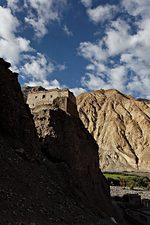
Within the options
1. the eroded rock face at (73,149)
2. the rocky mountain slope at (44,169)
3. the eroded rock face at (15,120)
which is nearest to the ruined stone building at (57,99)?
the rocky mountain slope at (44,169)

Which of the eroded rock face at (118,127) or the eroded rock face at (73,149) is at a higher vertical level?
the eroded rock face at (118,127)

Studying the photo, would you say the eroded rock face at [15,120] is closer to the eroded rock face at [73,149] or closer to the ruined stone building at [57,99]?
the eroded rock face at [73,149]

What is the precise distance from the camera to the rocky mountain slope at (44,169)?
15953 millimetres

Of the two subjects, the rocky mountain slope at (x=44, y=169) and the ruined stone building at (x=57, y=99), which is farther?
the ruined stone building at (x=57, y=99)

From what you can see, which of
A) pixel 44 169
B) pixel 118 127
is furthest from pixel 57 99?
pixel 118 127

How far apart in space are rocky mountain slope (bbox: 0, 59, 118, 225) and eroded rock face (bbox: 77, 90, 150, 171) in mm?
83488

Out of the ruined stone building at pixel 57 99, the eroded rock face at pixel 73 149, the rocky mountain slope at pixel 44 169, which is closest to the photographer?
the rocky mountain slope at pixel 44 169

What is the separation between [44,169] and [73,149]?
7148mm

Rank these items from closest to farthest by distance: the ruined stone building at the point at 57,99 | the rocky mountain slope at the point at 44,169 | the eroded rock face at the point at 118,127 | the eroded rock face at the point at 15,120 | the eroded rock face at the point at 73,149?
the rocky mountain slope at the point at 44,169, the eroded rock face at the point at 15,120, the eroded rock face at the point at 73,149, the ruined stone building at the point at 57,99, the eroded rock face at the point at 118,127

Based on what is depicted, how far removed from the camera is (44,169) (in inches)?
833

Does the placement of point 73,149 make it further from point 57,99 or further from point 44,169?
point 57,99

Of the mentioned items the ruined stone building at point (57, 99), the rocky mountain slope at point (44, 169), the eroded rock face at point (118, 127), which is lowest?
the rocky mountain slope at point (44, 169)

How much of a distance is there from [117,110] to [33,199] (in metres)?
118

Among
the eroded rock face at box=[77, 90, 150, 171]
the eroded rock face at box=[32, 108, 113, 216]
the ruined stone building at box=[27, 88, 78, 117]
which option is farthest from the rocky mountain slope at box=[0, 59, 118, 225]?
the eroded rock face at box=[77, 90, 150, 171]
